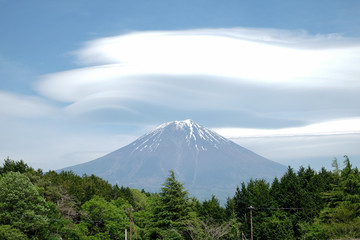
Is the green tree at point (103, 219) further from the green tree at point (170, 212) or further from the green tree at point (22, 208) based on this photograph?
the green tree at point (22, 208)

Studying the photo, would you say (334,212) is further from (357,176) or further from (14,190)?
(14,190)

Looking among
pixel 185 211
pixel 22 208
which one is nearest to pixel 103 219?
pixel 22 208

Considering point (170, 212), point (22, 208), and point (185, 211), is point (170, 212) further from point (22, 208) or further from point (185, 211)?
point (22, 208)

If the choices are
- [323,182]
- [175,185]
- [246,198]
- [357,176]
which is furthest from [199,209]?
[357,176]

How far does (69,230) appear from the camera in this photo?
2758 inches

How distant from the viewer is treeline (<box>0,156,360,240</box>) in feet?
191

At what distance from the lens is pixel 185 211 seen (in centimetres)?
6156

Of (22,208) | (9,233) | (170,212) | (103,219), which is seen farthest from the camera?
(103,219)

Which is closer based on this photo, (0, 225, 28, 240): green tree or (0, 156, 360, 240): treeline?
(0, 225, 28, 240): green tree

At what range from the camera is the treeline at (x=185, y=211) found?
58.2 metres

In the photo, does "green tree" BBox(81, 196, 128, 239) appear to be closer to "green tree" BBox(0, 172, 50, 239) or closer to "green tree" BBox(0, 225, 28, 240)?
"green tree" BBox(0, 172, 50, 239)

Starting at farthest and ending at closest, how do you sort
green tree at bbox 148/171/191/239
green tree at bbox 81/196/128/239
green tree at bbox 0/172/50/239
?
green tree at bbox 81/196/128/239 → green tree at bbox 148/171/191/239 → green tree at bbox 0/172/50/239

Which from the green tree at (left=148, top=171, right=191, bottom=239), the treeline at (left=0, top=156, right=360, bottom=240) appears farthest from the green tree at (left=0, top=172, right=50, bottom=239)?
the green tree at (left=148, top=171, right=191, bottom=239)

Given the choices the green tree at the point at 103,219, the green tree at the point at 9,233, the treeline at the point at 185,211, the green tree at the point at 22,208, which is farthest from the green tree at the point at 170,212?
the green tree at the point at 9,233
